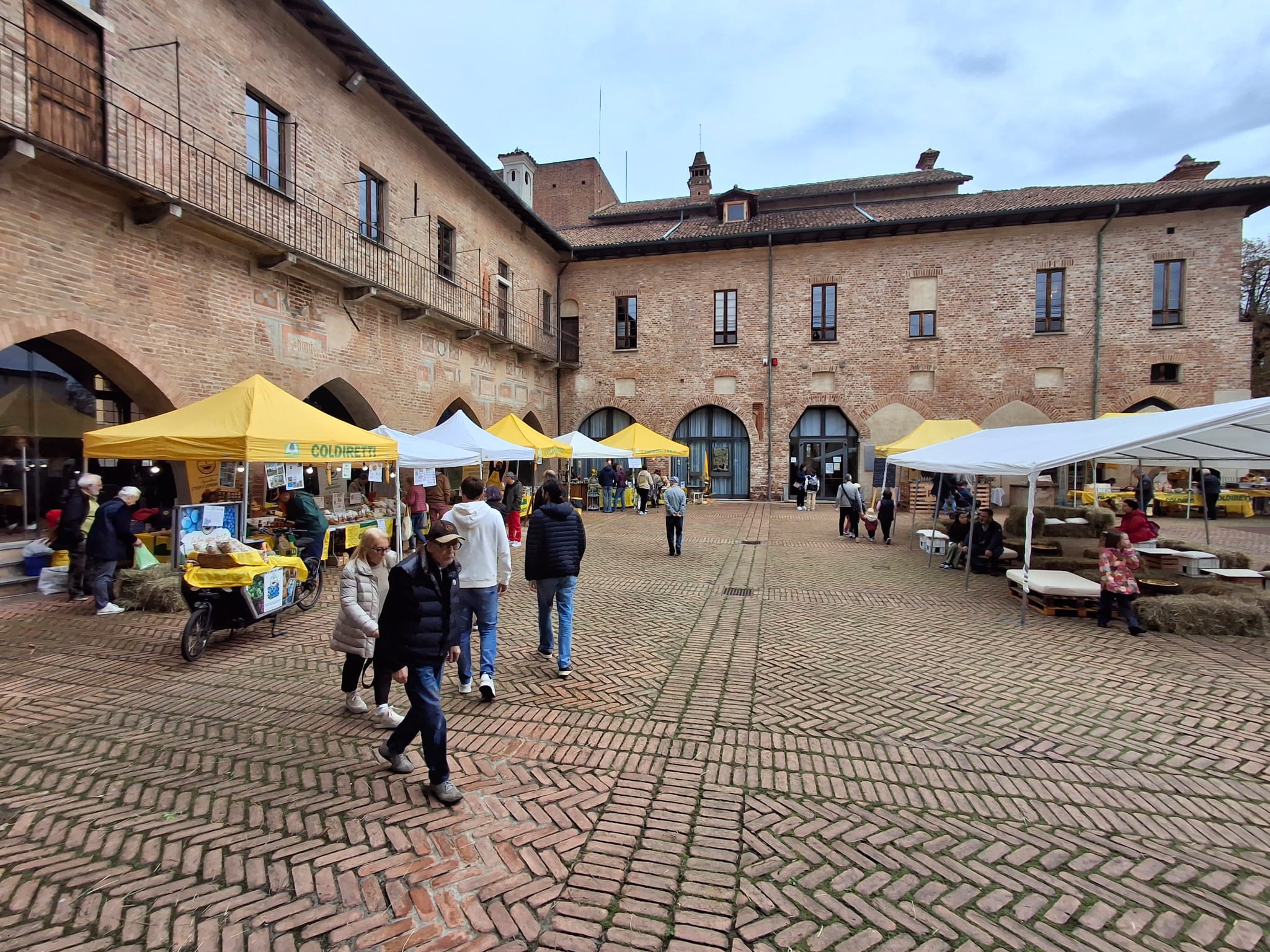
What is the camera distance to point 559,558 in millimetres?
5133

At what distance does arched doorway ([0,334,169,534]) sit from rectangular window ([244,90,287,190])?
4.31 meters

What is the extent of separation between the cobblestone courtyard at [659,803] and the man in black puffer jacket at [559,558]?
20.1 inches

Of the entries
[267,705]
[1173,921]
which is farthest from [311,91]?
[1173,921]

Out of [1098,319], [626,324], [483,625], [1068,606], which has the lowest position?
[1068,606]

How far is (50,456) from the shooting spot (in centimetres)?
883

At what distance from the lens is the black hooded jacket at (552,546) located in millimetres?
5125

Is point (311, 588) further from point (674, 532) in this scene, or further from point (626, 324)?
point (626, 324)

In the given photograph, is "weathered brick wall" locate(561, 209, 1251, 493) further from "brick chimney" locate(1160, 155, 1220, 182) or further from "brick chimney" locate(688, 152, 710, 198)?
"brick chimney" locate(688, 152, 710, 198)

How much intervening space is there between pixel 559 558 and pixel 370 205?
13.0 metres

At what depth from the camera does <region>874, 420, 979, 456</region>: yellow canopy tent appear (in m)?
15.8

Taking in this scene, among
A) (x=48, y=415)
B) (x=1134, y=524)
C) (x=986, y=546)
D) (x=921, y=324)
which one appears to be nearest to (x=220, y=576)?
(x=48, y=415)

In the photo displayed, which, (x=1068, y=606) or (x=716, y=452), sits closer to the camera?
(x=1068, y=606)

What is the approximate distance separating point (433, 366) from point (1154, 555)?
16.0 m

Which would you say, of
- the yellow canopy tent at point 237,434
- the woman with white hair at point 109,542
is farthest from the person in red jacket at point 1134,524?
the woman with white hair at point 109,542
